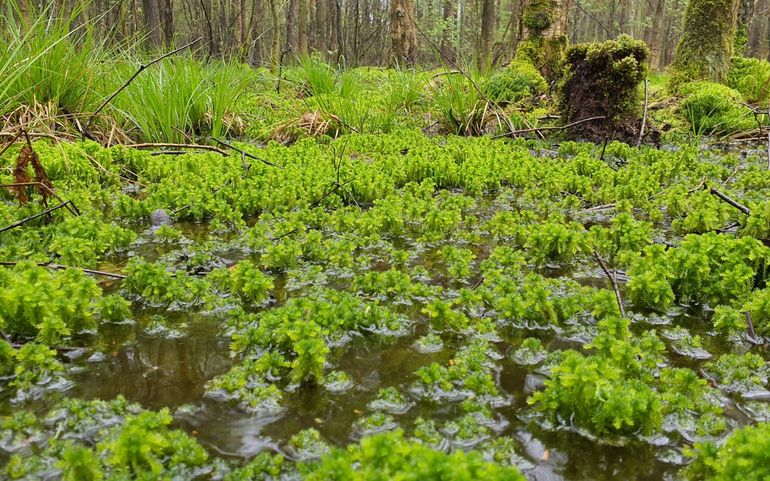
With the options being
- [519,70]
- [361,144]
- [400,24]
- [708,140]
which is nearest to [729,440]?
[361,144]

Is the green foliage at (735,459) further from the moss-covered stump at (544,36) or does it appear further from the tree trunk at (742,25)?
the tree trunk at (742,25)

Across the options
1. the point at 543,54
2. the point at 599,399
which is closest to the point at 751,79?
the point at 543,54

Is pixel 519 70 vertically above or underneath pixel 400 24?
underneath

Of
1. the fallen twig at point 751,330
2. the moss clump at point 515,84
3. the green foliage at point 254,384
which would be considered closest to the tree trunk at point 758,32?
the moss clump at point 515,84

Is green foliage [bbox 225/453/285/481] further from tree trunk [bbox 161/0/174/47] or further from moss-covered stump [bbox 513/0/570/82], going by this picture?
tree trunk [bbox 161/0/174/47]

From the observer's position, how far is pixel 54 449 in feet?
6.07

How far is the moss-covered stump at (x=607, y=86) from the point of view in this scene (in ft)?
24.6

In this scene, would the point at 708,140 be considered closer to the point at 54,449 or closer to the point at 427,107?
the point at 427,107

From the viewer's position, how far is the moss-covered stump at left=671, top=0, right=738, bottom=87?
9.94 metres

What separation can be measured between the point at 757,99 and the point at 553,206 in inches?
334

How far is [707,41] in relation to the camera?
10.1m

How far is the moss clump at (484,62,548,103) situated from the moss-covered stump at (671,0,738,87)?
259 cm

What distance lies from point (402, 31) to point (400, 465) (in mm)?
14681

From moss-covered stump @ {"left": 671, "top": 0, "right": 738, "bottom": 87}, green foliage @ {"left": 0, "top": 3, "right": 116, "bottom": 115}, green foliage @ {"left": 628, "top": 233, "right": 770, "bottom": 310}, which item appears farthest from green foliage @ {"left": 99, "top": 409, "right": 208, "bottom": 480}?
moss-covered stump @ {"left": 671, "top": 0, "right": 738, "bottom": 87}
